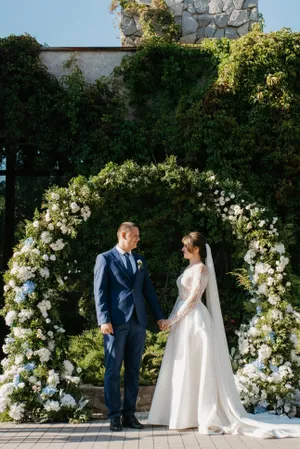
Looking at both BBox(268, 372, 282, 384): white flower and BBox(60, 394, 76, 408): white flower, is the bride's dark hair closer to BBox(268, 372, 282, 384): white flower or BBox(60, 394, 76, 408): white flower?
BBox(268, 372, 282, 384): white flower

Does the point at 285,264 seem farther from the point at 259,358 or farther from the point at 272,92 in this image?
the point at 272,92

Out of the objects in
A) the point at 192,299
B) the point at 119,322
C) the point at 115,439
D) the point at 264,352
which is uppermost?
the point at 192,299

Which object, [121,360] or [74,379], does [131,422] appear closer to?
[121,360]

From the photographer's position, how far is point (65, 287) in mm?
7238

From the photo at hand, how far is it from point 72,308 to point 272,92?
16.4ft

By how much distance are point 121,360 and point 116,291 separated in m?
0.70

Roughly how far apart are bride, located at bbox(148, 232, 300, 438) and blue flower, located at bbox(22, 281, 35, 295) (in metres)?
1.62

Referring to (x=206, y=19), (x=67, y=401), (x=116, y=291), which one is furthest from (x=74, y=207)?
(x=206, y=19)

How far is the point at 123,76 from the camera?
36.1ft

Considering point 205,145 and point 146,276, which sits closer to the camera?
point 146,276

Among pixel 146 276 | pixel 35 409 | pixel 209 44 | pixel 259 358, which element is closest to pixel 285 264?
pixel 259 358

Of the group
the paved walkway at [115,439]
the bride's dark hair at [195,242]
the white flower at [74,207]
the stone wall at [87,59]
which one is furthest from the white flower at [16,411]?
the stone wall at [87,59]

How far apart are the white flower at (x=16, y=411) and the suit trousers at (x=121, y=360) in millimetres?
1022

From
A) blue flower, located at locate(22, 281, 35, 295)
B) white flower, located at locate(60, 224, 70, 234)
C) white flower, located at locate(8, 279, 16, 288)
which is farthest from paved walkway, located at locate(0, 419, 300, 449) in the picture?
white flower, located at locate(60, 224, 70, 234)
